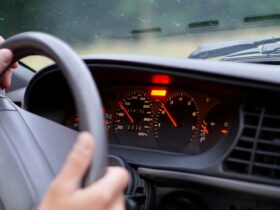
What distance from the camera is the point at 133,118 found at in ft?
7.87

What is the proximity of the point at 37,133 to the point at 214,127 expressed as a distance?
0.79 metres

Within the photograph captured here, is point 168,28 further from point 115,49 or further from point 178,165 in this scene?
point 178,165

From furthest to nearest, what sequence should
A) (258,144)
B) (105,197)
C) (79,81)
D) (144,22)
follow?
(144,22) → (258,144) → (79,81) → (105,197)

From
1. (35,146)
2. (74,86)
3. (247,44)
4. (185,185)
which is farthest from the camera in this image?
(247,44)

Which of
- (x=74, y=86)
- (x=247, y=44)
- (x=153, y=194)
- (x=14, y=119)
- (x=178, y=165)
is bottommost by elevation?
(x=153, y=194)

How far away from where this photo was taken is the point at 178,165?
210 centimetres

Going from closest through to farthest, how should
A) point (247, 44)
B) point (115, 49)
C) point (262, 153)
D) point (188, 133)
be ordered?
1. point (262, 153)
2. point (188, 133)
3. point (247, 44)
4. point (115, 49)

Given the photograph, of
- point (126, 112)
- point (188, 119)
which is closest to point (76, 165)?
point (188, 119)

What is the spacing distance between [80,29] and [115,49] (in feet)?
1.58

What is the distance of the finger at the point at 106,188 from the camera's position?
1.02 metres

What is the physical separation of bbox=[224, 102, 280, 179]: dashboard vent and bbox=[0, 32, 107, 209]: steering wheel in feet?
2.05

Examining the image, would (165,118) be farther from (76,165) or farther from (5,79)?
(76,165)

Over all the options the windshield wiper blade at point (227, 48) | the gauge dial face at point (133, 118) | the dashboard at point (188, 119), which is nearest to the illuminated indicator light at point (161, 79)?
the dashboard at point (188, 119)

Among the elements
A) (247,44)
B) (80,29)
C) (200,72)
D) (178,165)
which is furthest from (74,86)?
(80,29)
